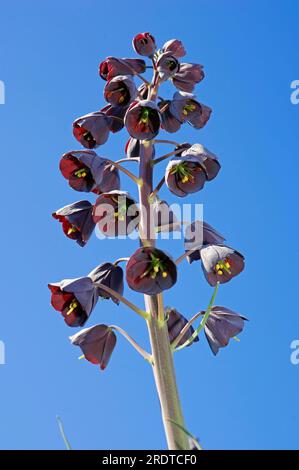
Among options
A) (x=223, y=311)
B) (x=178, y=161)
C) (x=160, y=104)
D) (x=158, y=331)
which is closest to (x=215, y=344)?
(x=223, y=311)

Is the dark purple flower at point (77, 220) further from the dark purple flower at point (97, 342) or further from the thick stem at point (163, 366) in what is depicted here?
the dark purple flower at point (97, 342)

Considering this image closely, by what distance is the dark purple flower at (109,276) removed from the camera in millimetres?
3787

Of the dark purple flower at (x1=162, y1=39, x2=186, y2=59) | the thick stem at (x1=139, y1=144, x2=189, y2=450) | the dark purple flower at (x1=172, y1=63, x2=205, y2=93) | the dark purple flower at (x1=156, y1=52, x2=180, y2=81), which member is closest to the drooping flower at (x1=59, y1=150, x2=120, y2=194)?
the thick stem at (x1=139, y1=144, x2=189, y2=450)

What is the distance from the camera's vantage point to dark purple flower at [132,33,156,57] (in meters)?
4.54

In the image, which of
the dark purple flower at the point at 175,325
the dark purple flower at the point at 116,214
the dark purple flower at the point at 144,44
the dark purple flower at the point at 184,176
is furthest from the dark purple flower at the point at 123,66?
the dark purple flower at the point at 175,325

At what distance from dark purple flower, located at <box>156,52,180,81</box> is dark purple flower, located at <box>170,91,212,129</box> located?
0.83 ft

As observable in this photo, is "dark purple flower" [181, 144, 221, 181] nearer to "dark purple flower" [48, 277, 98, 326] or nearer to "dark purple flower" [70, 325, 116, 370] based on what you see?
"dark purple flower" [48, 277, 98, 326]

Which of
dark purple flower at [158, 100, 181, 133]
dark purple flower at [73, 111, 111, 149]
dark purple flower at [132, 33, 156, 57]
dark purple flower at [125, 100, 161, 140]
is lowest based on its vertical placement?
dark purple flower at [125, 100, 161, 140]

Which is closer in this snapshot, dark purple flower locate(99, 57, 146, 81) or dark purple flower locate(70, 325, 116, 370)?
dark purple flower locate(70, 325, 116, 370)

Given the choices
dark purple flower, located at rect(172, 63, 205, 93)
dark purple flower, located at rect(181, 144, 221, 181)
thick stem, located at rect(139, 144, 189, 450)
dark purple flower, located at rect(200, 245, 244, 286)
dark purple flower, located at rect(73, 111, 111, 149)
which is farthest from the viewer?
dark purple flower, located at rect(172, 63, 205, 93)

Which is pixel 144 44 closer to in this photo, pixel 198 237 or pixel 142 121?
pixel 142 121

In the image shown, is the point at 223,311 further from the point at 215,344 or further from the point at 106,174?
the point at 106,174

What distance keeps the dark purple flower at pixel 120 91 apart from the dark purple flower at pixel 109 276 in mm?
1187

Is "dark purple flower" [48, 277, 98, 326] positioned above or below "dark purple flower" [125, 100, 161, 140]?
below
